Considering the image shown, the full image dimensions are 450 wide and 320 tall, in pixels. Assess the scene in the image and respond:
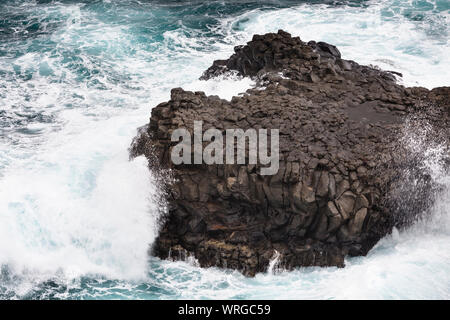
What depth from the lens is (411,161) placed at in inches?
786

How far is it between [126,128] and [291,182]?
911cm

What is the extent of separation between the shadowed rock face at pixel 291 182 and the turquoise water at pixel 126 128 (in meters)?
0.62

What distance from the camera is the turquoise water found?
18859mm

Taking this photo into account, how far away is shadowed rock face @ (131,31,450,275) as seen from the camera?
62.2 ft

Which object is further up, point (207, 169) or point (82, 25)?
point (82, 25)

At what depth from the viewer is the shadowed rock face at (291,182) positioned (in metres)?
19.0

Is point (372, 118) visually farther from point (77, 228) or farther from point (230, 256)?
point (77, 228)

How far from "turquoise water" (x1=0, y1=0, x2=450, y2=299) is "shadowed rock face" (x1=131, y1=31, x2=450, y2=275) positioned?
0.62 meters

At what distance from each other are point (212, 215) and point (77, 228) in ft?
15.2

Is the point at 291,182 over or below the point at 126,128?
over

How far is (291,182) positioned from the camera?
18.9m

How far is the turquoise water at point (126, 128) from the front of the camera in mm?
18859

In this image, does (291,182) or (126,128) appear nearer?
(291,182)

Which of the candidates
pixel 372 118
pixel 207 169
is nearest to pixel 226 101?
pixel 207 169
